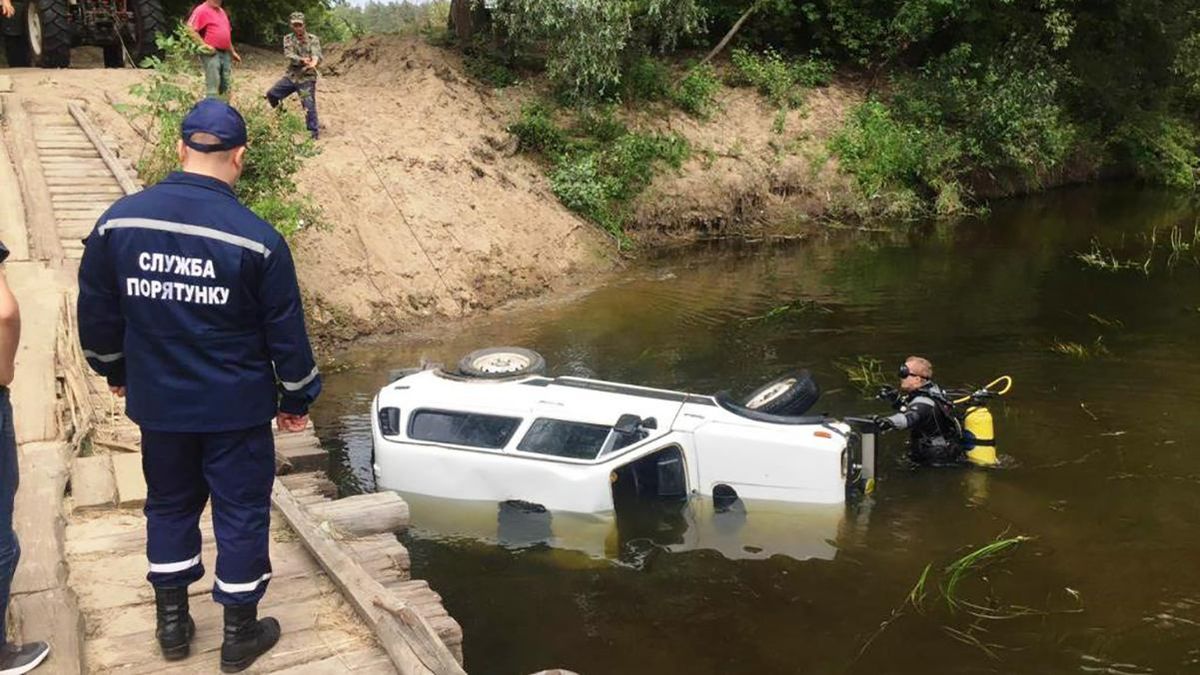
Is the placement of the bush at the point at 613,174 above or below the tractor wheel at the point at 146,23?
below

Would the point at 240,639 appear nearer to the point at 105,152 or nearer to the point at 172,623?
the point at 172,623

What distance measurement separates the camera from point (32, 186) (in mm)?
11250

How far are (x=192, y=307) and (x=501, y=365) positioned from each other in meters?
5.45

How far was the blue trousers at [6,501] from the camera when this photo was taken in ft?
12.7

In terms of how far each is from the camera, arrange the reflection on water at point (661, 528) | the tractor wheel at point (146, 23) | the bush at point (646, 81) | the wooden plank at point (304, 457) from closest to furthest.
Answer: the wooden plank at point (304, 457)
the reflection on water at point (661, 528)
the tractor wheel at point (146, 23)
the bush at point (646, 81)

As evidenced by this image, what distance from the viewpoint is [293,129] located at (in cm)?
1258

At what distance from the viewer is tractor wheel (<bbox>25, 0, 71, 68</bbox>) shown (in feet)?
55.6

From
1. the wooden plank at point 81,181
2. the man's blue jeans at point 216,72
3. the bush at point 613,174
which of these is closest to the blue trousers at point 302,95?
the man's blue jeans at point 216,72

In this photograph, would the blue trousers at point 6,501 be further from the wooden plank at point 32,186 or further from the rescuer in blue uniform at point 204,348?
the wooden plank at point 32,186

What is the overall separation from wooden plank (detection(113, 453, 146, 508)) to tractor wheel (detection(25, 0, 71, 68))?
13795 mm

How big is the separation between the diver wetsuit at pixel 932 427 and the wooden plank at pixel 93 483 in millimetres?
6278

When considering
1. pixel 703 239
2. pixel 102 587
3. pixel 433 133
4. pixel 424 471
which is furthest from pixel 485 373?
pixel 703 239

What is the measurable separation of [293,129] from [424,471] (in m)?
5.86

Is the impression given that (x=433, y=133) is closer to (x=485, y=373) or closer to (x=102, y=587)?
A: (x=485, y=373)
